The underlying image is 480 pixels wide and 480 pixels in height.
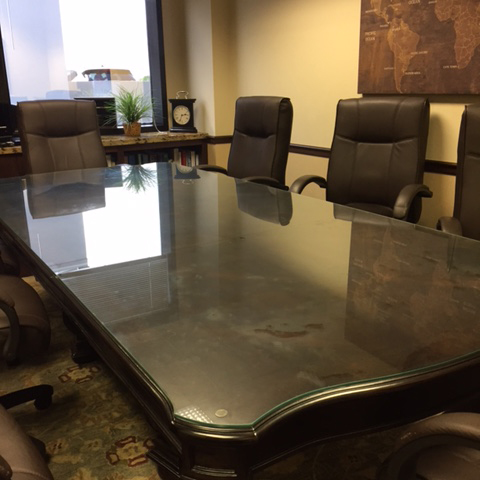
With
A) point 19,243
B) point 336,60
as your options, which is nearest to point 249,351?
point 19,243

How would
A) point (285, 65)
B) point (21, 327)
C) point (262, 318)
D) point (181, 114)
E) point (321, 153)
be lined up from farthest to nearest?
point (181, 114) → point (285, 65) → point (321, 153) → point (21, 327) → point (262, 318)

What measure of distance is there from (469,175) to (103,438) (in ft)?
6.14

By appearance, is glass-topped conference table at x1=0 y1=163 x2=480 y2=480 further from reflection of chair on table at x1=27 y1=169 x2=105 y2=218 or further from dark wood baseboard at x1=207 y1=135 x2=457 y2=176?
dark wood baseboard at x1=207 y1=135 x2=457 y2=176

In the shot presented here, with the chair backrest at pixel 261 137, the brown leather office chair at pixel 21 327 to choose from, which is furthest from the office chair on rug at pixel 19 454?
the chair backrest at pixel 261 137

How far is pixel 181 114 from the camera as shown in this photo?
469 cm

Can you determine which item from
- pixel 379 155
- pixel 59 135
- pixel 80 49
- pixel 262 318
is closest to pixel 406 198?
pixel 379 155

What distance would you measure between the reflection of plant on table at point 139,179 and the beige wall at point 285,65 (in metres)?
1.42

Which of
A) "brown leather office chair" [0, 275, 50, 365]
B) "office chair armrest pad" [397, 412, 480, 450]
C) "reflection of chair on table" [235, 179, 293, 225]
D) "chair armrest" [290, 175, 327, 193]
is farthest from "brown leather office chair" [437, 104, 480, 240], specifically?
"brown leather office chair" [0, 275, 50, 365]

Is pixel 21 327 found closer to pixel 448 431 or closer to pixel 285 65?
pixel 448 431

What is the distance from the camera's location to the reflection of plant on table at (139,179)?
2.60 m

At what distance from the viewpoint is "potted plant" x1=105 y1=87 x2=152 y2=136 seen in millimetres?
4348

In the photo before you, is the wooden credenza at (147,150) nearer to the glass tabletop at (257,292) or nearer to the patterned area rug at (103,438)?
the glass tabletop at (257,292)

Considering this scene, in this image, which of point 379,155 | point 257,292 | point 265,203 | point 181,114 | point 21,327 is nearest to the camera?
point 257,292

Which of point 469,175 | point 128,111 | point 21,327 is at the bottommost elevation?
point 21,327
